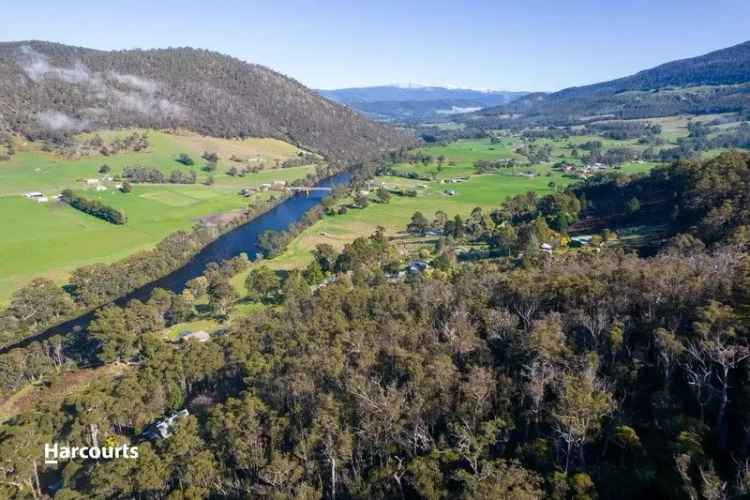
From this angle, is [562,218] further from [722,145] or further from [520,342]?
[722,145]

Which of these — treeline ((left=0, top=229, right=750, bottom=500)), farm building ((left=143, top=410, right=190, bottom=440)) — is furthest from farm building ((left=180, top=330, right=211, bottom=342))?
farm building ((left=143, top=410, right=190, bottom=440))

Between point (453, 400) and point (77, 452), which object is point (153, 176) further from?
point (453, 400)

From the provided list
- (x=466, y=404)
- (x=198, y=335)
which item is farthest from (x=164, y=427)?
(x=198, y=335)

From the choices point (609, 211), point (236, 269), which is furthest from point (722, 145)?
point (236, 269)

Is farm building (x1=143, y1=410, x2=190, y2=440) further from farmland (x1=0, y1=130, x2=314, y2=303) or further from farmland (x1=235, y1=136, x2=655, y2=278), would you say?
farmland (x1=0, y1=130, x2=314, y2=303)

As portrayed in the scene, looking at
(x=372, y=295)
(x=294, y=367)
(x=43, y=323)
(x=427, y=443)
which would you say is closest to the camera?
(x=427, y=443)

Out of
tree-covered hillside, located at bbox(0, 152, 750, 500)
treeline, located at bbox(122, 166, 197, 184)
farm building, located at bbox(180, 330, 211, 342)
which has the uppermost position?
treeline, located at bbox(122, 166, 197, 184)

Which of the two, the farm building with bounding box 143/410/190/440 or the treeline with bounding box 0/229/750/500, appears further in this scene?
the farm building with bounding box 143/410/190/440
